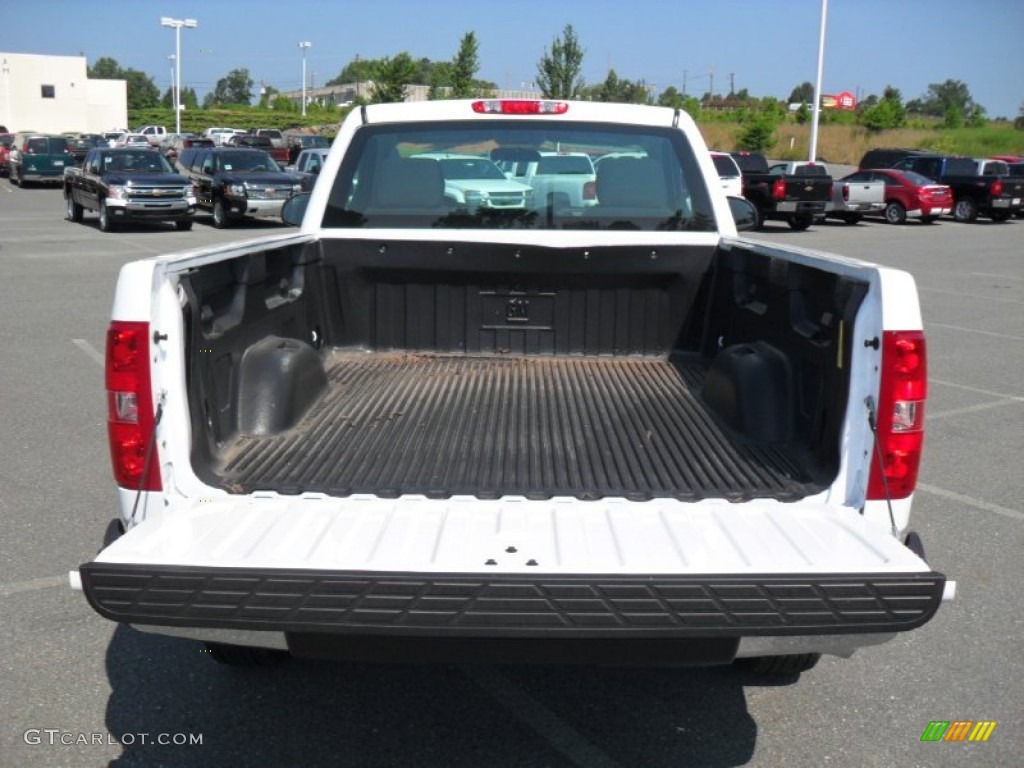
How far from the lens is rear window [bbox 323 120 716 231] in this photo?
4.93 metres

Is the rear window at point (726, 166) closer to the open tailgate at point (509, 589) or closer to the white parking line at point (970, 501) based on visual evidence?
the white parking line at point (970, 501)

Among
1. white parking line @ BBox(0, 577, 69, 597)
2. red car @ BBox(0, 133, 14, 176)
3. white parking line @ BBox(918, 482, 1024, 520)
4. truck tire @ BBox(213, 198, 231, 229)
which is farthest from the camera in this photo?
red car @ BBox(0, 133, 14, 176)

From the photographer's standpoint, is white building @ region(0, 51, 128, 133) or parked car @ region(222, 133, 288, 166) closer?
parked car @ region(222, 133, 288, 166)

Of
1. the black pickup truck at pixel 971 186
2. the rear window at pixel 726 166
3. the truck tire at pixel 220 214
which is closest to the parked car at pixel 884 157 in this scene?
the black pickup truck at pixel 971 186

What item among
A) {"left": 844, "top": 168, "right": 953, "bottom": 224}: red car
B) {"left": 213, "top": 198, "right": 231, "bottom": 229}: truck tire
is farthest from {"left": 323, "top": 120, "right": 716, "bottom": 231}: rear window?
{"left": 844, "top": 168, "right": 953, "bottom": 224}: red car

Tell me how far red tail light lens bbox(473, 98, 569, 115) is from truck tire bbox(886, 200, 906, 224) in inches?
1036

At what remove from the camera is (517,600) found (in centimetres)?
242

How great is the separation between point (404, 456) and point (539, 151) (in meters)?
2.25

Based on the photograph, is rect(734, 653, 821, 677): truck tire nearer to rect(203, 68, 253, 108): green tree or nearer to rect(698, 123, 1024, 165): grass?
rect(698, 123, 1024, 165): grass

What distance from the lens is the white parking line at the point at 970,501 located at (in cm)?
572

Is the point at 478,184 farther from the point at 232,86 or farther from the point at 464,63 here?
the point at 232,86

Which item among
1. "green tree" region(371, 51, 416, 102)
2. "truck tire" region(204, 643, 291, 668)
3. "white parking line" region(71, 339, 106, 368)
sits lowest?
"truck tire" region(204, 643, 291, 668)

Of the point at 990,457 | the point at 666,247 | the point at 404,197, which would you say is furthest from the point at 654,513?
the point at 990,457

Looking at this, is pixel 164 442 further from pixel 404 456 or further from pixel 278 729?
pixel 278 729
